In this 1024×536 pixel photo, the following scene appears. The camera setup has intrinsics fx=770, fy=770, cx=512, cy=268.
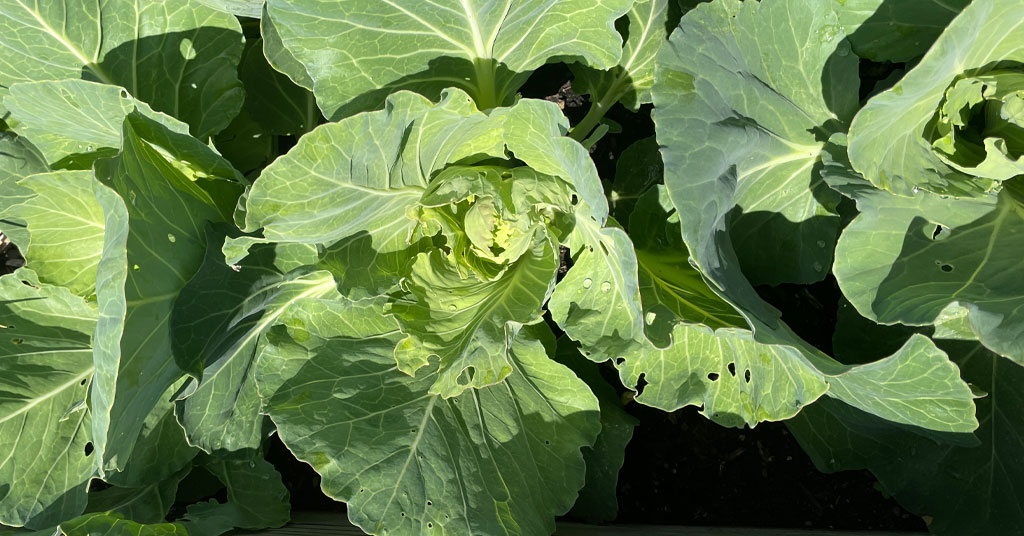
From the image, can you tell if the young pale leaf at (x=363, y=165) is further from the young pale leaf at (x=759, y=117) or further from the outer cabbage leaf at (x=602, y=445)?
the outer cabbage leaf at (x=602, y=445)

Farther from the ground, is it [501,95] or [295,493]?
[501,95]

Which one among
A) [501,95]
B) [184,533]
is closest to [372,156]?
[501,95]

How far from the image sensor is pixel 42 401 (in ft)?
8.54

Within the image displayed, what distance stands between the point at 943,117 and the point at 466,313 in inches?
56.1

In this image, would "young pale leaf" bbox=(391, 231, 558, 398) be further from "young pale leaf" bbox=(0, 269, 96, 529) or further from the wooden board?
"young pale leaf" bbox=(0, 269, 96, 529)

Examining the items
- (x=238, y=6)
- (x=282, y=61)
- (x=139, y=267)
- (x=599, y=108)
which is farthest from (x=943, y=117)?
(x=139, y=267)

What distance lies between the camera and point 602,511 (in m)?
2.89

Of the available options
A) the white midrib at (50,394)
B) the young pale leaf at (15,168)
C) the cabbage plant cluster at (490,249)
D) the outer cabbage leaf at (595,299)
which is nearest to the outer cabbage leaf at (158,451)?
the cabbage plant cluster at (490,249)

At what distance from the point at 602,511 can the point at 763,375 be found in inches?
40.0

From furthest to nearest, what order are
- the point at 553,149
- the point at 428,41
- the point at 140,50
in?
the point at 140,50
the point at 428,41
the point at 553,149

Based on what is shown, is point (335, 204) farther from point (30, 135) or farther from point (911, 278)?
point (911, 278)

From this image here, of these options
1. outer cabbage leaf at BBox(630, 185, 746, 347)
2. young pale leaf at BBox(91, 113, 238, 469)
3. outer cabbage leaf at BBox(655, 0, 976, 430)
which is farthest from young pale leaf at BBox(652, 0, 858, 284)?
young pale leaf at BBox(91, 113, 238, 469)

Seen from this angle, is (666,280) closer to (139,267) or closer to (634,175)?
(634,175)

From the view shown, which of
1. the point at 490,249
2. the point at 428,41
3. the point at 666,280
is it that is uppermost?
the point at 428,41
